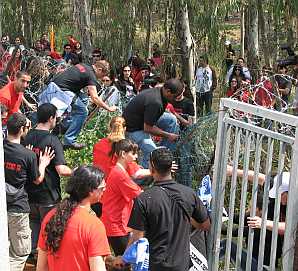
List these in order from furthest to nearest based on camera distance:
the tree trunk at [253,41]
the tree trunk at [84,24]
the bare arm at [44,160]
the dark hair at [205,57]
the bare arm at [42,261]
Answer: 1. the tree trunk at [253,41]
2. the dark hair at [205,57]
3. the tree trunk at [84,24]
4. the bare arm at [44,160]
5. the bare arm at [42,261]

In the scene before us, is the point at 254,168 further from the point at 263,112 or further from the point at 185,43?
the point at 185,43

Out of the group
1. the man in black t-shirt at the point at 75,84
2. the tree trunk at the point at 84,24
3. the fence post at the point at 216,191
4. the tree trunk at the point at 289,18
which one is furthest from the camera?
the tree trunk at the point at 84,24

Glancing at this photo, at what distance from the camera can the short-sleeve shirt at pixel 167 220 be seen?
14.8ft

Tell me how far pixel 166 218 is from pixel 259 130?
933 millimetres

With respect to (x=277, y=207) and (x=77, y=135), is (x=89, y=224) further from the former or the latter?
(x=77, y=135)

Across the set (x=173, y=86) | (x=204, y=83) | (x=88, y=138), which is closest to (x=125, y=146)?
(x=173, y=86)

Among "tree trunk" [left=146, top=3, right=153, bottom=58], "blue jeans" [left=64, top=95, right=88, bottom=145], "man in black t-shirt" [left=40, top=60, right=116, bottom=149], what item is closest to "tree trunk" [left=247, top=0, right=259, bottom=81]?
"tree trunk" [left=146, top=3, right=153, bottom=58]

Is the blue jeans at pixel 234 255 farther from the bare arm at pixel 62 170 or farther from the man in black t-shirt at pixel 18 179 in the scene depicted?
the man in black t-shirt at pixel 18 179

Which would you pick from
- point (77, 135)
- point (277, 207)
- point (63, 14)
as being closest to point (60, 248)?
point (277, 207)

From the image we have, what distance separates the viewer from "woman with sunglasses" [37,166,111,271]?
3809 mm

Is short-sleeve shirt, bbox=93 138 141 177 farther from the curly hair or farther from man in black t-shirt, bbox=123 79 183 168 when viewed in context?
man in black t-shirt, bbox=123 79 183 168

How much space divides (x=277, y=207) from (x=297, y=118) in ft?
1.81

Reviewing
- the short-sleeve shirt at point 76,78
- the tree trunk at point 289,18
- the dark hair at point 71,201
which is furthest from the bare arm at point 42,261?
the tree trunk at point 289,18

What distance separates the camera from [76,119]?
30.1 ft
